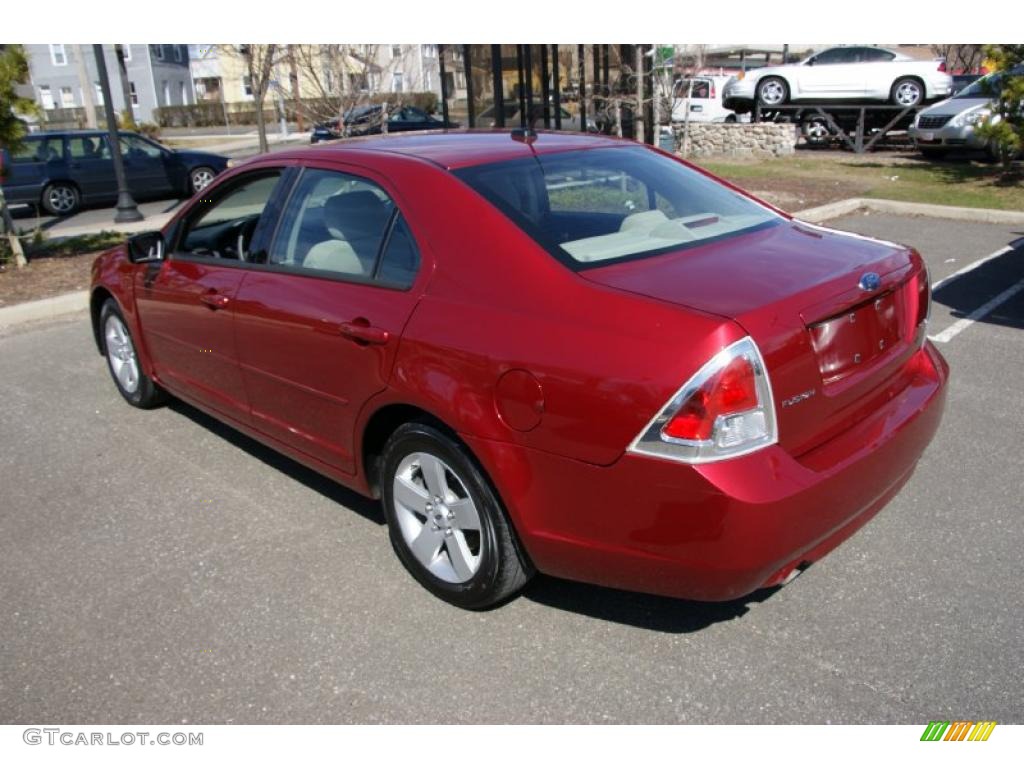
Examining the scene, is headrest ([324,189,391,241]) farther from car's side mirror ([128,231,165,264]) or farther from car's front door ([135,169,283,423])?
car's side mirror ([128,231,165,264])

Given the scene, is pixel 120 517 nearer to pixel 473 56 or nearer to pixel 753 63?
pixel 473 56

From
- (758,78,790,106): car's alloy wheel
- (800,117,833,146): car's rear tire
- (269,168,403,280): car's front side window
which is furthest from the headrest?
(800,117,833,146): car's rear tire

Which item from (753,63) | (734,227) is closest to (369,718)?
(734,227)

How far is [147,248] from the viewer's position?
15.5ft

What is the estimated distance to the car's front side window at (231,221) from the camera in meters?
4.12

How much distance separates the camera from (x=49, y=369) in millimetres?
6465

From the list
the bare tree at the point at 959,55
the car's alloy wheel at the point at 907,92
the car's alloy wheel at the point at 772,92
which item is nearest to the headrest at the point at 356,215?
the car's alloy wheel at the point at 907,92

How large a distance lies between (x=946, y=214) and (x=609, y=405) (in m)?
10.7

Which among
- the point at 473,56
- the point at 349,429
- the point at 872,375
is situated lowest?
the point at 349,429

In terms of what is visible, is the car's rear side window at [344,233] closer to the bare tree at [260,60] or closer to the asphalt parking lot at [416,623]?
the asphalt parking lot at [416,623]

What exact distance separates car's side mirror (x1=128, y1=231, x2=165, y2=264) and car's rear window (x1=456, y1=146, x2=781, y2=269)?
7.17 feet

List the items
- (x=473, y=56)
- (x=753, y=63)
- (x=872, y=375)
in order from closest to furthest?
1. (x=872, y=375)
2. (x=473, y=56)
3. (x=753, y=63)

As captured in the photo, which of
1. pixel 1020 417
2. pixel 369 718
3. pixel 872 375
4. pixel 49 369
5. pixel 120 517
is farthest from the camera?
pixel 49 369

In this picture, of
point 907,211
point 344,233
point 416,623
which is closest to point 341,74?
point 907,211
